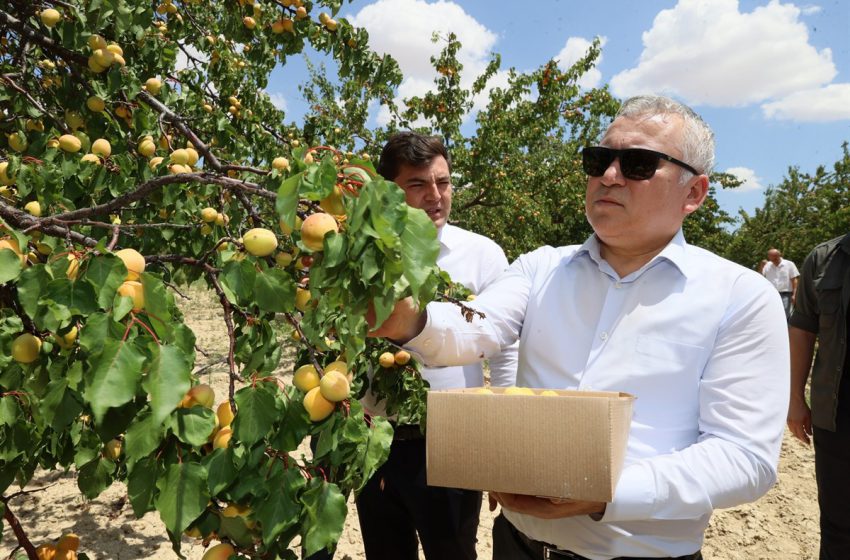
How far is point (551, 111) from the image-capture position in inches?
317

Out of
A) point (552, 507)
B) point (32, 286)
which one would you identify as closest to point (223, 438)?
point (32, 286)

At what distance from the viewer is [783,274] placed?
33.2 ft

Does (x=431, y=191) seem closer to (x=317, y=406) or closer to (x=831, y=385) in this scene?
(x=317, y=406)

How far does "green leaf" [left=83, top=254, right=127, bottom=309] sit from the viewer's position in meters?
0.87

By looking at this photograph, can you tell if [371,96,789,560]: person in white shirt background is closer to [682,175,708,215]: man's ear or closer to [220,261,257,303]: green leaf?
[682,175,708,215]: man's ear

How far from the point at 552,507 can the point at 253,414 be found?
637mm

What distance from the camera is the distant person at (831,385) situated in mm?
2277

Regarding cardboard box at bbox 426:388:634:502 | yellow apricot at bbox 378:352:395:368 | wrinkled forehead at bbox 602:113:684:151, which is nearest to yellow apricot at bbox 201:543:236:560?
cardboard box at bbox 426:388:634:502

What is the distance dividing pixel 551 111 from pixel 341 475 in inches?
305

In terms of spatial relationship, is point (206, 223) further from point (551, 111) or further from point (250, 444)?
point (551, 111)

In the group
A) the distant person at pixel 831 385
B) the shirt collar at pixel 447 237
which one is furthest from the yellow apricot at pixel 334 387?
the distant person at pixel 831 385

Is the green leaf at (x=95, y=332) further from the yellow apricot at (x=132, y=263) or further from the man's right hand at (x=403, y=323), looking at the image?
the man's right hand at (x=403, y=323)

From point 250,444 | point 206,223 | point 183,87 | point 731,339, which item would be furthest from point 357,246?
point 183,87

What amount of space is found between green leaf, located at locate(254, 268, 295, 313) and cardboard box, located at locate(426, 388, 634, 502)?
35 centimetres
